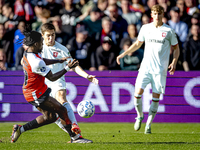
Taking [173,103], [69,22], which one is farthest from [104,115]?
[69,22]

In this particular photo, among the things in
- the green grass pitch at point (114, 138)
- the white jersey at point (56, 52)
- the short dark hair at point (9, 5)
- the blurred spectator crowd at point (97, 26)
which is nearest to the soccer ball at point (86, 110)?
the green grass pitch at point (114, 138)

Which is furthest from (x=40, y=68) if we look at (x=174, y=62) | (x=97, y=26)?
(x=97, y=26)

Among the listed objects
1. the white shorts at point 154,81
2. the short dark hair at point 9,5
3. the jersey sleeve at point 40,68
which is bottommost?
the white shorts at point 154,81

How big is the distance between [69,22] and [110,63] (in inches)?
88.2

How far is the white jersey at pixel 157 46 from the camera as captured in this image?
7.18 metres

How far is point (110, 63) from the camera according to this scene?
1015cm

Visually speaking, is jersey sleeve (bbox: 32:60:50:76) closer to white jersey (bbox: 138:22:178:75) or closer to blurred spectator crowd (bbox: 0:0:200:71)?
white jersey (bbox: 138:22:178:75)

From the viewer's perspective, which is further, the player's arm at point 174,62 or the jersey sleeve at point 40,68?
the player's arm at point 174,62

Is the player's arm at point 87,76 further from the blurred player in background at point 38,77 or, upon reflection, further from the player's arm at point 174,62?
the player's arm at point 174,62

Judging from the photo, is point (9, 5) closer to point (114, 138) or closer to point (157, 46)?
point (157, 46)

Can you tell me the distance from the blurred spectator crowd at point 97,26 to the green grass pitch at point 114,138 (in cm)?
199

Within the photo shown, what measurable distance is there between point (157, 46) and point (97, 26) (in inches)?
172

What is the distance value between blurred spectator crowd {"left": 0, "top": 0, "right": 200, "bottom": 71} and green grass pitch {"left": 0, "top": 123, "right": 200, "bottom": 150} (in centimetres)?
199

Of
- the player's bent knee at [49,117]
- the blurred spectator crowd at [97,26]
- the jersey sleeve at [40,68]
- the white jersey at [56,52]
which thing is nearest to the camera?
the jersey sleeve at [40,68]
